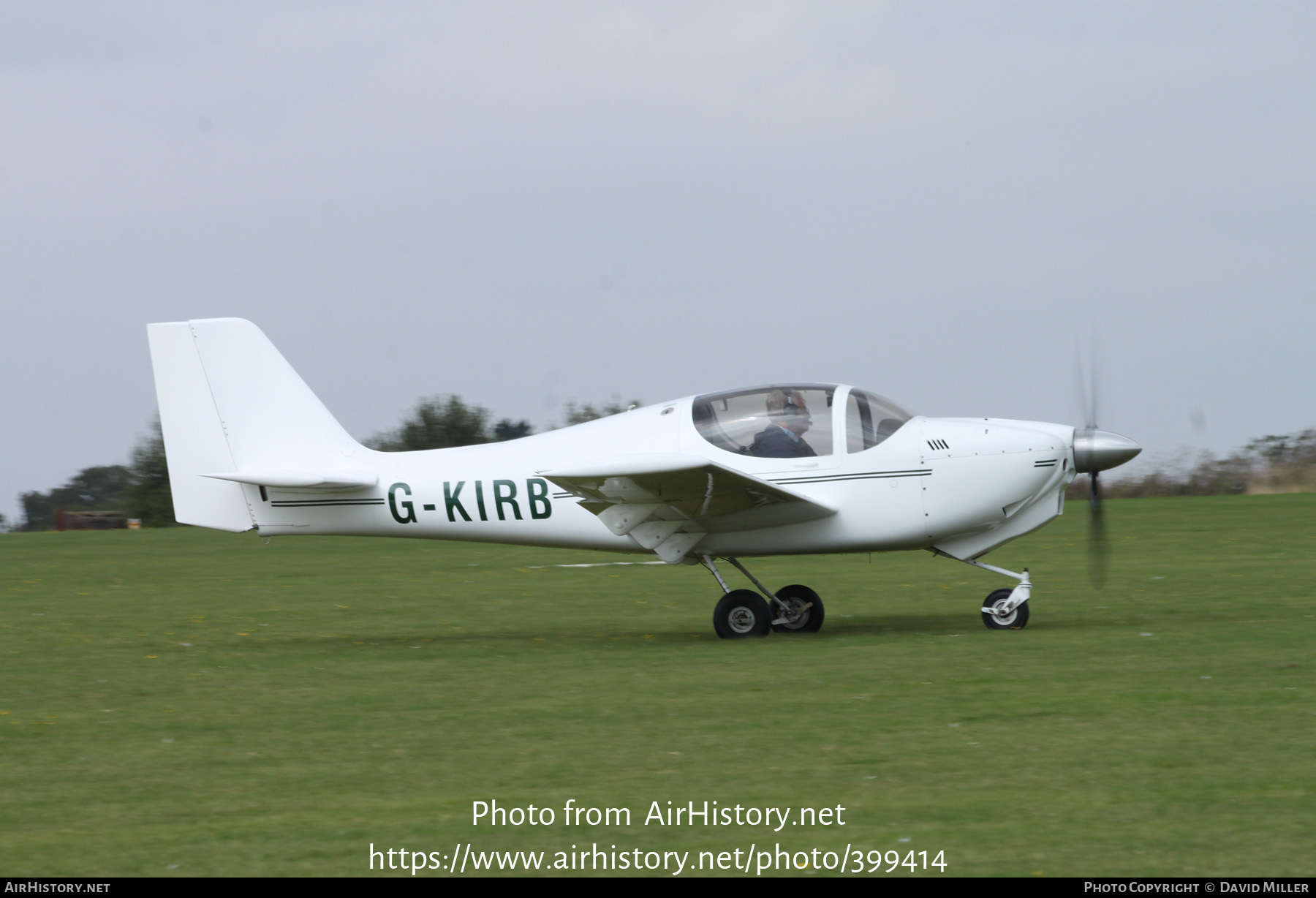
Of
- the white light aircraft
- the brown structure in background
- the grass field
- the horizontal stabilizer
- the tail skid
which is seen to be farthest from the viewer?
the brown structure in background

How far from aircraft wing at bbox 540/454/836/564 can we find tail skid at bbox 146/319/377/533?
2.75 metres

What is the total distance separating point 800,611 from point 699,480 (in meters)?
1.91

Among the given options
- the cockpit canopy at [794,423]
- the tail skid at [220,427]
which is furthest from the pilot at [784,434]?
the tail skid at [220,427]

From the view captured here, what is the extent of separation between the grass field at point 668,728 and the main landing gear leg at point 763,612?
0.72 ft

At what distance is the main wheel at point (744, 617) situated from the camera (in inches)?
463

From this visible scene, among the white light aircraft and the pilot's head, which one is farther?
the pilot's head

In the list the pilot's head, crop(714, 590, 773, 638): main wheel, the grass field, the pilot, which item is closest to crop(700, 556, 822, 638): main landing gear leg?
crop(714, 590, 773, 638): main wheel

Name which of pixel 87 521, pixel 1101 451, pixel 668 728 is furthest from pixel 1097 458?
pixel 87 521

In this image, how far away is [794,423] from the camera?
466 inches

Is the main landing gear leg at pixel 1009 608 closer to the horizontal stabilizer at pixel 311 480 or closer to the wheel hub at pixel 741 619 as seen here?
the wheel hub at pixel 741 619

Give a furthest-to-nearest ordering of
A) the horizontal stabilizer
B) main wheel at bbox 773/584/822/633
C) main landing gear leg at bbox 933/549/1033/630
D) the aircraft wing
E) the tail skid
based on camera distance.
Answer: the tail skid
the horizontal stabilizer
main wheel at bbox 773/584/822/633
main landing gear leg at bbox 933/549/1033/630
the aircraft wing

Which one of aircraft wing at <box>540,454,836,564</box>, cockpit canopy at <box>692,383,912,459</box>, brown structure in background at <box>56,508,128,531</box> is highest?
cockpit canopy at <box>692,383,912,459</box>

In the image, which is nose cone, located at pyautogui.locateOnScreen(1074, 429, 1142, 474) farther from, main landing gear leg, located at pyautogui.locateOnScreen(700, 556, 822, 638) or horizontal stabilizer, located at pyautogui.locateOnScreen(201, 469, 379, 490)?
horizontal stabilizer, located at pyautogui.locateOnScreen(201, 469, 379, 490)

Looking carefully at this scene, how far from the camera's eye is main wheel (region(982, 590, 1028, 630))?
11547mm
